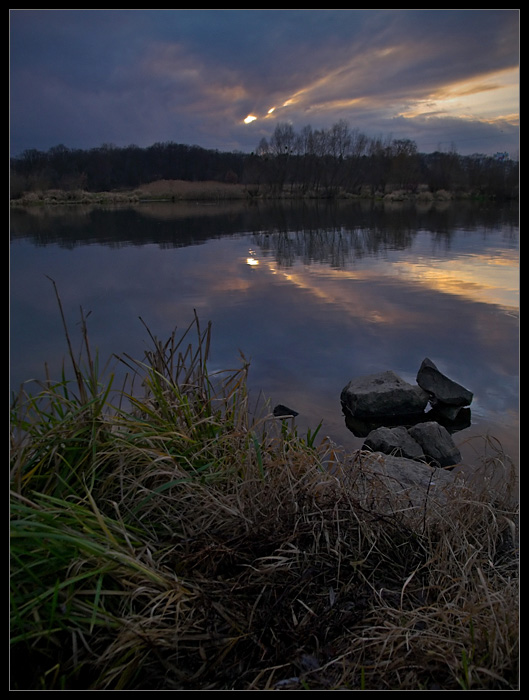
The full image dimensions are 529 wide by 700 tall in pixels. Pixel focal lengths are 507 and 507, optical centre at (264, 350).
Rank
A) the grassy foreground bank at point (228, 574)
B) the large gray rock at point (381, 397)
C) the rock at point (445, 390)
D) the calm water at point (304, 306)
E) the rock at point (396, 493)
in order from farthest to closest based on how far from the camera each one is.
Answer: the calm water at point (304, 306), the rock at point (445, 390), the large gray rock at point (381, 397), the rock at point (396, 493), the grassy foreground bank at point (228, 574)

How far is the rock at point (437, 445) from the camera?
5.01 metres

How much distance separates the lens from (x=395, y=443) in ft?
16.3

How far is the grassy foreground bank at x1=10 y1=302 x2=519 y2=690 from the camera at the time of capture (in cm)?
149

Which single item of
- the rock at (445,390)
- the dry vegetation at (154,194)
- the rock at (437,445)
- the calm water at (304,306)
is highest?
the dry vegetation at (154,194)

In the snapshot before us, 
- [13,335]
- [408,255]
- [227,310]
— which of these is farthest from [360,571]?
[408,255]

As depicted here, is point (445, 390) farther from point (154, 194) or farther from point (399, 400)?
point (154, 194)

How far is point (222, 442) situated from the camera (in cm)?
252

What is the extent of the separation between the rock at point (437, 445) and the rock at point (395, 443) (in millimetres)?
86

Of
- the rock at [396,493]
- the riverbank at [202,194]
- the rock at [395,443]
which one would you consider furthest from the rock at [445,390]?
the riverbank at [202,194]

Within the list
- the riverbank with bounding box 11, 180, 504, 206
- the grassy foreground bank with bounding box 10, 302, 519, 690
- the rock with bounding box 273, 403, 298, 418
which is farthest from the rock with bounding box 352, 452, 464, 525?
the riverbank with bounding box 11, 180, 504, 206

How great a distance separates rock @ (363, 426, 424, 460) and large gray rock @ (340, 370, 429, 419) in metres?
0.92

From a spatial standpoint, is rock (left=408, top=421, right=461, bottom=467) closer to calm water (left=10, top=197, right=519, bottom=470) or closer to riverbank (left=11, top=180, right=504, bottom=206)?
calm water (left=10, top=197, right=519, bottom=470)

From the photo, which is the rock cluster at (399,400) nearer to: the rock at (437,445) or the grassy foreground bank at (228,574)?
the rock at (437,445)
